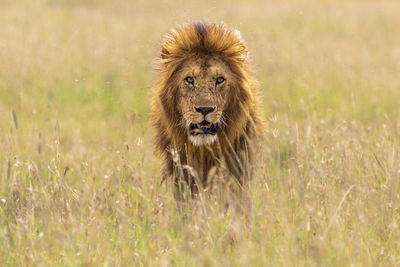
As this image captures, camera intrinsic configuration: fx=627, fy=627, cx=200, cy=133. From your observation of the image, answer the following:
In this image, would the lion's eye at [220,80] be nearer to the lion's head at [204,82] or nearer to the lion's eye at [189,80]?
the lion's head at [204,82]

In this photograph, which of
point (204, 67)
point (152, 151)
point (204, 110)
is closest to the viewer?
point (204, 110)

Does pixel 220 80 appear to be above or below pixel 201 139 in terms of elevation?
above

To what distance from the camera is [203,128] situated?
4273 millimetres

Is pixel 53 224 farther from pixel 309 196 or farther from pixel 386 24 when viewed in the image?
pixel 386 24

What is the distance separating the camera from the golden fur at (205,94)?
4.35 meters

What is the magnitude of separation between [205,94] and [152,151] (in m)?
1.75

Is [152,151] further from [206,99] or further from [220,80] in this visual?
[206,99]

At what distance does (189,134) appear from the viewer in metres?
4.44

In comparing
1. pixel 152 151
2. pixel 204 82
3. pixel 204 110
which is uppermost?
pixel 204 82

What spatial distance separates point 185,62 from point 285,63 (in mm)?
7091

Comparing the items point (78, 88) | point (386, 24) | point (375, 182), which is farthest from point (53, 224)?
point (386, 24)

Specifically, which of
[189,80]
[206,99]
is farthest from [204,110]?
[189,80]

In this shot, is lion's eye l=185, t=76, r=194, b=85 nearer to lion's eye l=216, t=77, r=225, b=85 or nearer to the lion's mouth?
lion's eye l=216, t=77, r=225, b=85

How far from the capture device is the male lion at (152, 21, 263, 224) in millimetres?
4309
